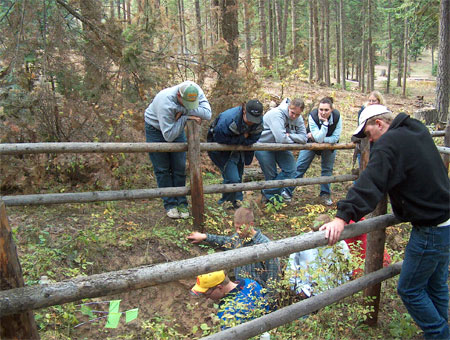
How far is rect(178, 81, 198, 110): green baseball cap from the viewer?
4743 millimetres

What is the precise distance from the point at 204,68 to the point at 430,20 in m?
A: 14.0

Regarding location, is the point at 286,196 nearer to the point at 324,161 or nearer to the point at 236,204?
the point at 324,161

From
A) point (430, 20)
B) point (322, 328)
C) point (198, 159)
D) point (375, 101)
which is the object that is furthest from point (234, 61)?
point (430, 20)

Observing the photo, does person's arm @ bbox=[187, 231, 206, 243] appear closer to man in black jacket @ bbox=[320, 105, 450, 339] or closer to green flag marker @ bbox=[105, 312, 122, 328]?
green flag marker @ bbox=[105, 312, 122, 328]

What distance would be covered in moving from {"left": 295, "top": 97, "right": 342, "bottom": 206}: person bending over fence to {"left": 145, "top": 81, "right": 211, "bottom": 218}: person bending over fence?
7.07 feet

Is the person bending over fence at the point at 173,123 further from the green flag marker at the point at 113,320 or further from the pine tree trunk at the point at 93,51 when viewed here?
the green flag marker at the point at 113,320

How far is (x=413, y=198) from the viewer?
259cm

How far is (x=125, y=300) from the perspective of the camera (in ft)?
13.5

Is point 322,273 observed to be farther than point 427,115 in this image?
No

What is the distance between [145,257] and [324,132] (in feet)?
12.0

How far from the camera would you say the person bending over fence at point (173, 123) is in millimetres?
4855

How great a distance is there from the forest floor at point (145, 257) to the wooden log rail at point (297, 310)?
300mm

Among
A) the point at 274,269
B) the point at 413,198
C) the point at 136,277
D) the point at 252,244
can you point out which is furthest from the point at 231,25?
the point at 136,277

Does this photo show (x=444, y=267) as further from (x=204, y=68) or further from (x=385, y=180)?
(x=204, y=68)
